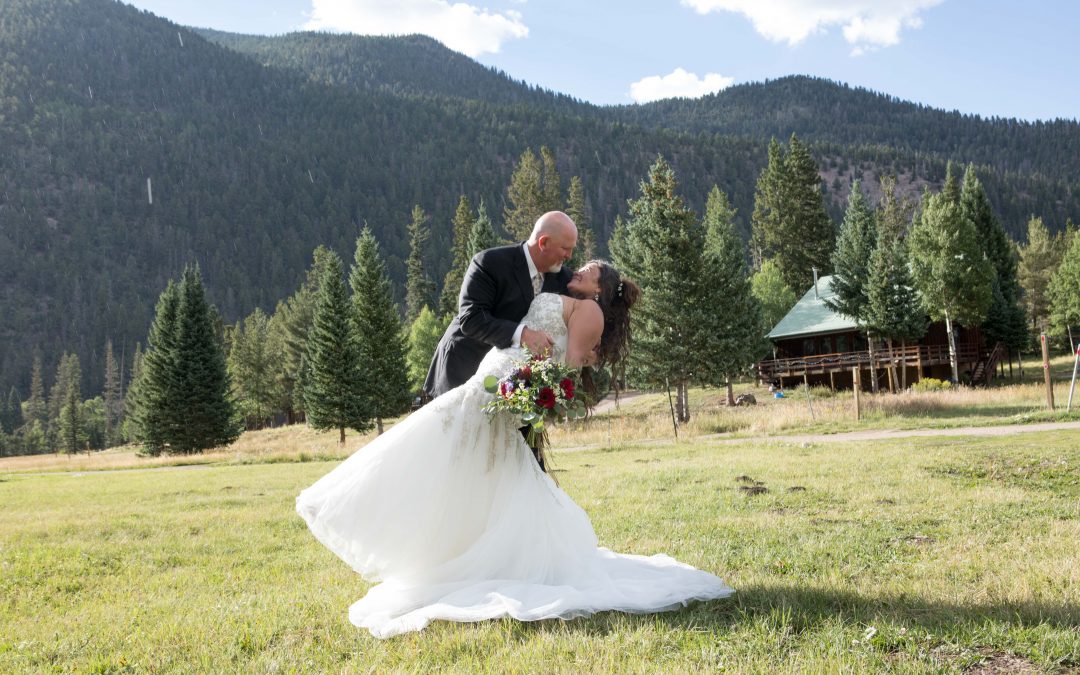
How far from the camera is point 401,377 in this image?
4750cm

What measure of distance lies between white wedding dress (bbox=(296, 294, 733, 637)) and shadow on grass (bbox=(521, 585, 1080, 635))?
302 mm

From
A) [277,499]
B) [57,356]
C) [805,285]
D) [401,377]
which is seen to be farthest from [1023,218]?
[57,356]

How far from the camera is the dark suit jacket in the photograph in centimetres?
529

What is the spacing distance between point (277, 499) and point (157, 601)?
680cm

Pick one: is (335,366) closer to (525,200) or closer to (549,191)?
(525,200)

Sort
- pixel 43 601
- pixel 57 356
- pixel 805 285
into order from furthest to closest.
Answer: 1. pixel 57 356
2. pixel 805 285
3. pixel 43 601

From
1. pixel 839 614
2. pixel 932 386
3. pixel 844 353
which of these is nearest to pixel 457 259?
pixel 844 353

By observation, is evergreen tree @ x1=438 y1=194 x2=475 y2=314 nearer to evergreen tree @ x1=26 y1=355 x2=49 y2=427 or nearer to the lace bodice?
the lace bodice

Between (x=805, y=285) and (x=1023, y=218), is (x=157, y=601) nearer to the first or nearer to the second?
(x=805, y=285)

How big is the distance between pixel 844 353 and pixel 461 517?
4824 centimetres

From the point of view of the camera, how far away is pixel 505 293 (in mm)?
5504

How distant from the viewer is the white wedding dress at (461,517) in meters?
5.04

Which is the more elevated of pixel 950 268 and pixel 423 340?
pixel 950 268

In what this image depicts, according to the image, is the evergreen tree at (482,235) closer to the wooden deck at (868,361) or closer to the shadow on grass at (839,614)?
the wooden deck at (868,361)
